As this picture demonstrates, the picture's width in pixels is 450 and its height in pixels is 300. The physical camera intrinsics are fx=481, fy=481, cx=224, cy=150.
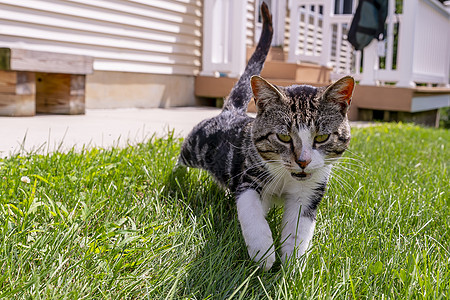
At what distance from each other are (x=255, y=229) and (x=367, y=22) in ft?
22.0

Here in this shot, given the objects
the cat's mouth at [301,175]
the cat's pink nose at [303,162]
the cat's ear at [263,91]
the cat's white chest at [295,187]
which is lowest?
the cat's white chest at [295,187]

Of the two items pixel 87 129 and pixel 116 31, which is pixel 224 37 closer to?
pixel 116 31

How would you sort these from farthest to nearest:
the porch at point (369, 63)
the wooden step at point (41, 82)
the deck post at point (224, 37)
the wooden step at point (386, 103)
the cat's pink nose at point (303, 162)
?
the deck post at point (224, 37) < the porch at point (369, 63) < the wooden step at point (386, 103) < the wooden step at point (41, 82) < the cat's pink nose at point (303, 162)

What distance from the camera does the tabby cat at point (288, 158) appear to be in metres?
1.96

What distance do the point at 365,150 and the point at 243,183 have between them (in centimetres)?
235

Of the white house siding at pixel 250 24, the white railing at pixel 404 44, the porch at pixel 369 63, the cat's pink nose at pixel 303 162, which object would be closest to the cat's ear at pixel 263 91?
the cat's pink nose at pixel 303 162

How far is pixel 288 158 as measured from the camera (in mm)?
1978

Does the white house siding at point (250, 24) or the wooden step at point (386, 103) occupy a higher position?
the white house siding at point (250, 24)

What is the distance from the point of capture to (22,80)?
4.98 meters

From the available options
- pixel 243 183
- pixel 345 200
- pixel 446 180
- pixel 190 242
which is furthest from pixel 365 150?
pixel 190 242

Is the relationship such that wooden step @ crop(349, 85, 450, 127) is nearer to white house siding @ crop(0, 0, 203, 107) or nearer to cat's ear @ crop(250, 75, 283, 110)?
white house siding @ crop(0, 0, 203, 107)

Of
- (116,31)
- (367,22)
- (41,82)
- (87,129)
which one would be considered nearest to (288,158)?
(87,129)

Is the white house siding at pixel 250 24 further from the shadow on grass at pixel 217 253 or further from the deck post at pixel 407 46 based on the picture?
the shadow on grass at pixel 217 253

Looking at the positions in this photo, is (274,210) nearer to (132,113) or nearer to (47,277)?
(47,277)
